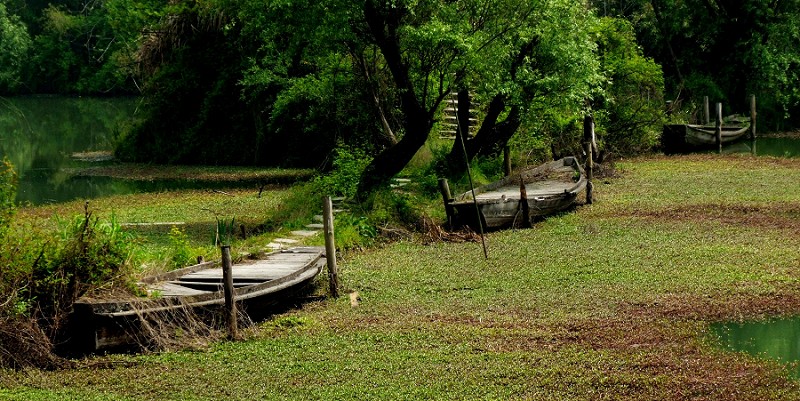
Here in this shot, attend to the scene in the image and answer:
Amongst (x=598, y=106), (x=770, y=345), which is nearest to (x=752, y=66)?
(x=598, y=106)

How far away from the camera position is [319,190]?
21.9 m

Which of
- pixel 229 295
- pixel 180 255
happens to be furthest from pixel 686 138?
pixel 229 295

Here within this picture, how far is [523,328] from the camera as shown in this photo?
1302 cm

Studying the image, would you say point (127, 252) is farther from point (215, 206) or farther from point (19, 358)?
point (215, 206)

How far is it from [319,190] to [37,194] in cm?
1120

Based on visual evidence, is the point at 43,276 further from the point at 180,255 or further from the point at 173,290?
the point at 180,255

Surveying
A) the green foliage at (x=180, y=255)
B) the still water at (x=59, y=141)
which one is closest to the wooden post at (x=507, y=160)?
the still water at (x=59, y=141)

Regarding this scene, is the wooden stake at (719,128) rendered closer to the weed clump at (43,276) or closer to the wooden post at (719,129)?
the wooden post at (719,129)

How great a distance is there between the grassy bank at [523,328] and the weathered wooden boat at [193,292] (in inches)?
13.2

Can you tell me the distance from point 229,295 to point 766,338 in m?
6.26

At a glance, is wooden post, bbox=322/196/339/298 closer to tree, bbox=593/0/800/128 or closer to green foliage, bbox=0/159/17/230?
green foliage, bbox=0/159/17/230

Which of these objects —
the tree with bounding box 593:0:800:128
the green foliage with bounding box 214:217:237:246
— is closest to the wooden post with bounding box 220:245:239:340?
the green foliage with bounding box 214:217:237:246

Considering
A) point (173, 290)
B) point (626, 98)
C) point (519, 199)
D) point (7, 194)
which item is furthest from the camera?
point (626, 98)

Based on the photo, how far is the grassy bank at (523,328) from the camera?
1074cm
